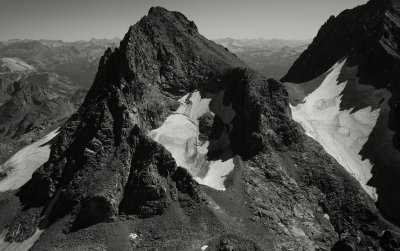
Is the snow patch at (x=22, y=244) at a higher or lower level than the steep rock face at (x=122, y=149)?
lower

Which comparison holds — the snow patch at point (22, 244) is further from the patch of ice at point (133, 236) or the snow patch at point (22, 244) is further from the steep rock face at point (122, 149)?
the patch of ice at point (133, 236)

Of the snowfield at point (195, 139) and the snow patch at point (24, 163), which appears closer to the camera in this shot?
the snowfield at point (195, 139)

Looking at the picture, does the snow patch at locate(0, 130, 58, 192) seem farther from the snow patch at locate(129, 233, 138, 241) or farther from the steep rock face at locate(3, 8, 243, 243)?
the snow patch at locate(129, 233, 138, 241)

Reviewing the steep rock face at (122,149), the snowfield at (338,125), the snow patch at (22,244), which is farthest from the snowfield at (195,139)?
the snow patch at (22,244)

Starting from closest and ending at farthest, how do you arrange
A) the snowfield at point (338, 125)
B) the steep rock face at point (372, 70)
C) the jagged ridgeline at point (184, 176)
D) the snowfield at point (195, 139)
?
the jagged ridgeline at point (184, 176) → the snowfield at point (195, 139) → the steep rock face at point (372, 70) → the snowfield at point (338, 125)

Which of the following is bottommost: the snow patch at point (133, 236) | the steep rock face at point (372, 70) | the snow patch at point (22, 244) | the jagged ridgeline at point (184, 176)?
the snow patch at point (22, 244)

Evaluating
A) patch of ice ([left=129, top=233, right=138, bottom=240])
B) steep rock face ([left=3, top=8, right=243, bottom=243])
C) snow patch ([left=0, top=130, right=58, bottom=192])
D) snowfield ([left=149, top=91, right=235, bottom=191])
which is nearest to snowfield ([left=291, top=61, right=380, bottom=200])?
snowfield ([left=149, top=91, right=235, bottom=191])
